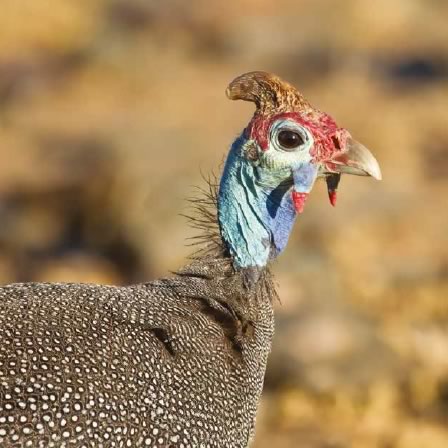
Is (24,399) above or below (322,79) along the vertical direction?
below

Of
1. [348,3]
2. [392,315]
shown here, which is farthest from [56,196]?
[348,3]

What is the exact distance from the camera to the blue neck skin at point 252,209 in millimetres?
4441

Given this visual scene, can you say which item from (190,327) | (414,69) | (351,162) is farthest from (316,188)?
(414,69)

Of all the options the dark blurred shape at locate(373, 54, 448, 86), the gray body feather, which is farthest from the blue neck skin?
the dark blurred shape at locate(373, 54, 448, 86)

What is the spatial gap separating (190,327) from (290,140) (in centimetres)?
86

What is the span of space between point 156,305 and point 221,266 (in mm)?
396

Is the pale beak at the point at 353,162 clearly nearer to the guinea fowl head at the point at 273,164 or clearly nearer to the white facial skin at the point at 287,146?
the guinea fowl head at the point at 273,164

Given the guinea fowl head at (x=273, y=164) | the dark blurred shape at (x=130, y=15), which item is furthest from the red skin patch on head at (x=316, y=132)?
the dark blurred shape at (x=130, y=15)

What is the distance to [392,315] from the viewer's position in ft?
29.5

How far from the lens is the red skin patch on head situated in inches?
175

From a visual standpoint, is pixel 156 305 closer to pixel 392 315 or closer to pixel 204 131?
pixel 392 315

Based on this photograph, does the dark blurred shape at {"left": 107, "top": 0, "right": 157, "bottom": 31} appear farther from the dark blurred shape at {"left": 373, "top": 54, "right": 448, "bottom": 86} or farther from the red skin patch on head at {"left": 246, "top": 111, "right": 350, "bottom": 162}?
the red skin patch on head at {"left": 246, "top": 111, "right": 350, "bottom": 162}

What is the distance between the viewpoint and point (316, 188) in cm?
1154

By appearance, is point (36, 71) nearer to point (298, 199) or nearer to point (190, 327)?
point (298, 199)
